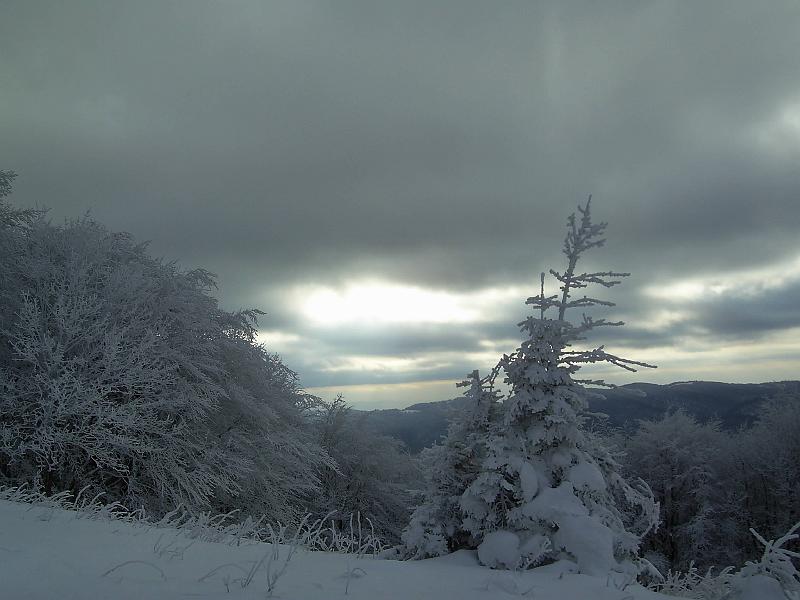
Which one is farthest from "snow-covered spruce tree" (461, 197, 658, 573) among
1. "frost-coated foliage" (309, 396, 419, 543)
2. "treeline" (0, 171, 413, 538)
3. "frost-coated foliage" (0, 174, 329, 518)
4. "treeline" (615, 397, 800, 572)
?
"treeline" (615, 397, 800, 572)

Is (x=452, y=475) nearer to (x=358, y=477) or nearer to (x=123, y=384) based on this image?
(x=123, y=384)

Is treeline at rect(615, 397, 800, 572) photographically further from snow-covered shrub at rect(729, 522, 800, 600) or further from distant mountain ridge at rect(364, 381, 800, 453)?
distant mountain ridge at rect(364, 381, 800, 453)

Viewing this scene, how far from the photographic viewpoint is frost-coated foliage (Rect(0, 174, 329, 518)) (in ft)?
41.0

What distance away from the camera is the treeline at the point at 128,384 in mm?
12523

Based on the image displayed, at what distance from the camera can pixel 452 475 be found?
8.67 metres

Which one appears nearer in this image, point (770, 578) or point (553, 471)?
point (770, 578)

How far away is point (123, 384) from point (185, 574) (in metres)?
11.1

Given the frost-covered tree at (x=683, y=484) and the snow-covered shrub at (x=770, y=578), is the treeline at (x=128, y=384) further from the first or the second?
the frost-covered tree at (x=683, y=484)

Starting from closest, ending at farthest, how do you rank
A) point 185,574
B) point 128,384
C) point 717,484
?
1. point 185,574
2. point 128,384
3. point 717,484

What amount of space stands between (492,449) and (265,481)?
1210cm

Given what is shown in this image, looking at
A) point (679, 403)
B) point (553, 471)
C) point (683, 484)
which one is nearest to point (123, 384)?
point (553, 471)

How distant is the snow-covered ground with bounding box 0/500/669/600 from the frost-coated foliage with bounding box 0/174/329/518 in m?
7.99

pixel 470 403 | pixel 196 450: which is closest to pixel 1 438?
pixel 196 450

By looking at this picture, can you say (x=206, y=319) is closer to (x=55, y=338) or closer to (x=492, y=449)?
(x=55, y=338)
